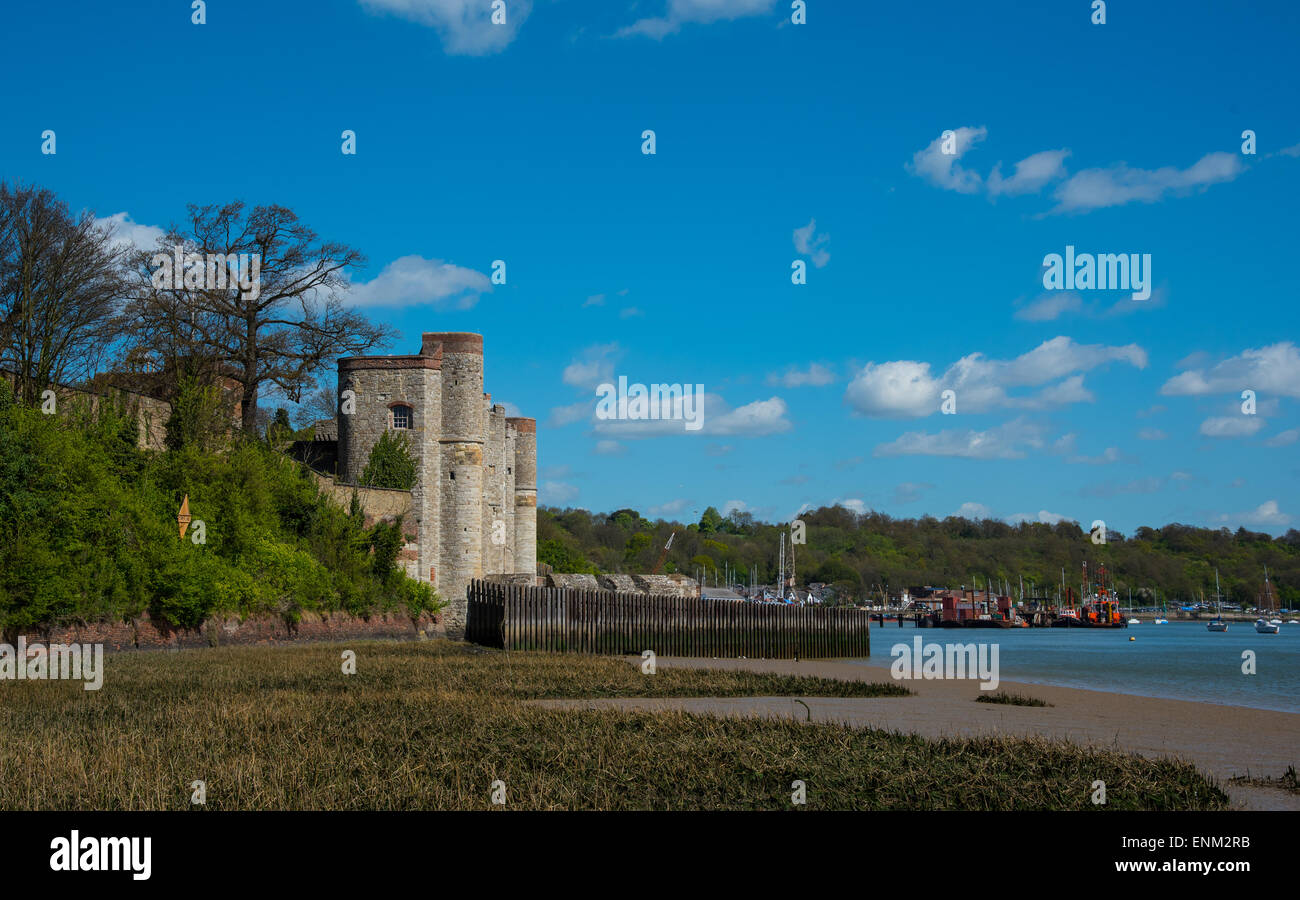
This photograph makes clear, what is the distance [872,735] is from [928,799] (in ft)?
11.8

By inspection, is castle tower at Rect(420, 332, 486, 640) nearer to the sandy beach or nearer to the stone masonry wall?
the stone masonry wall

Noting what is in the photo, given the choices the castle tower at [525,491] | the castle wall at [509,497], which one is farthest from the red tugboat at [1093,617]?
the castle wall at [509,497]

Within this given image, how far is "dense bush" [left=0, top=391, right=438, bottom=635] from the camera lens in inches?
979

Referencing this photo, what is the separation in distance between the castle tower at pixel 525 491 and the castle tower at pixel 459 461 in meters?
9.84

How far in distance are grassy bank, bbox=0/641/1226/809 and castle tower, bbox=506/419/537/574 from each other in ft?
120

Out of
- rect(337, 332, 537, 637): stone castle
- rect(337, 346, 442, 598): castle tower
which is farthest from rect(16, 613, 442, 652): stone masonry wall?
rect(337, 346, 442, 598): castle tower

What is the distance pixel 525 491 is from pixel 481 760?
4376 centimetres

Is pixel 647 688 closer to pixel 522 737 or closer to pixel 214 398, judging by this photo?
pixel 522 737

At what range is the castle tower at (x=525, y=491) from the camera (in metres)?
53.5

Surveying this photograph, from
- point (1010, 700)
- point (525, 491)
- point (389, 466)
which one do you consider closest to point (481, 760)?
point (1010, 700)

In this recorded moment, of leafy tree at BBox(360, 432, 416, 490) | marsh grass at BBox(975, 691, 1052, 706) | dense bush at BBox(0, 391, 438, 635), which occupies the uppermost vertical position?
leafy tree at BBox(360, 432, 416, 490)

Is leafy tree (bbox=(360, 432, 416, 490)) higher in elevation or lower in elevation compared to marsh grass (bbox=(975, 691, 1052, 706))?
higher

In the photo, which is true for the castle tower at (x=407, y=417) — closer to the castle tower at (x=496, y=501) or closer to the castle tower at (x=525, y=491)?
the castle tower at (x=496, y=501)

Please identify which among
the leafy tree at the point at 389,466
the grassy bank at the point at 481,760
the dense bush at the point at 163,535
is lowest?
the grassy bank at the point at 481,760
